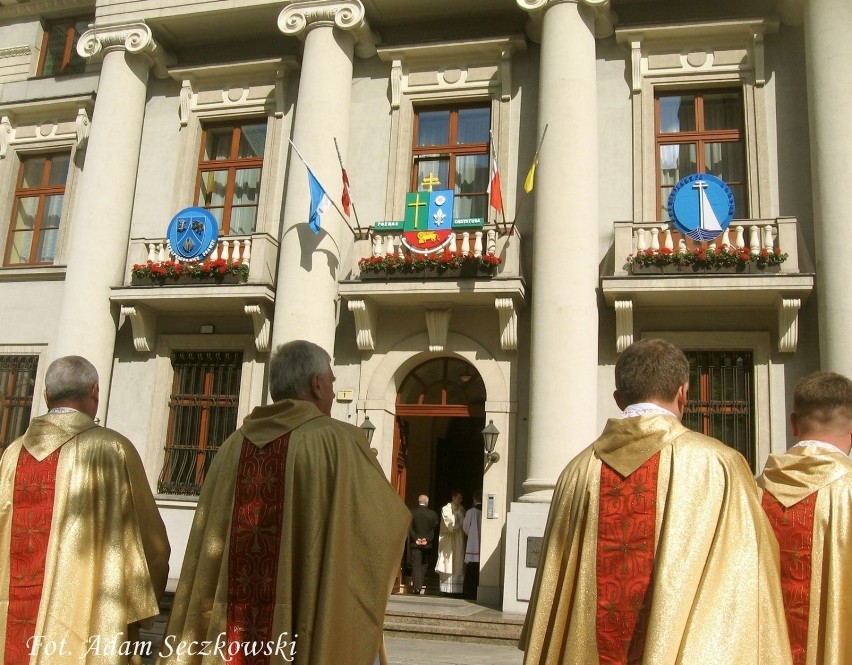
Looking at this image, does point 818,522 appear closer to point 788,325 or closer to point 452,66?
point 788,325

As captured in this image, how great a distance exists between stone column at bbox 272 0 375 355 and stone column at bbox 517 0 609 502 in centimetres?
303

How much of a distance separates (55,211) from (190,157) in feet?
9.63

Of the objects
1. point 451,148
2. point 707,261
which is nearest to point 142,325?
point 451,148

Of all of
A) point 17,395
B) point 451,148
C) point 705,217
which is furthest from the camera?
point 17,395

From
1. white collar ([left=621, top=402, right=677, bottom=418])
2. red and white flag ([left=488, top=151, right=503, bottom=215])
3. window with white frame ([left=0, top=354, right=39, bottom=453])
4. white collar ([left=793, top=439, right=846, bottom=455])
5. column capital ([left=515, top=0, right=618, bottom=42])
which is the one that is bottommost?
white collar ([left=793, top=439, right=846, bottom=455])

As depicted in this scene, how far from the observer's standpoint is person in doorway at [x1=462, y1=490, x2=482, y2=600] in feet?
42.4

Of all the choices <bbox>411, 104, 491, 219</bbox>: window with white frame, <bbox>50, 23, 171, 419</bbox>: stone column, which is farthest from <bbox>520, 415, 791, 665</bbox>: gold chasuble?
<bbox>50, 23, 171, 419</bbox>: stone column

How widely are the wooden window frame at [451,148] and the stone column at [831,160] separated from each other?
15.7 feet

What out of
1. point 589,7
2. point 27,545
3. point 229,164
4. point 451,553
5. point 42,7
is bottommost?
point 451,553

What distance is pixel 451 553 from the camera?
13.2 m

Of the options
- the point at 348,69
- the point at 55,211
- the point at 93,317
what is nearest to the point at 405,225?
the point at 348,69

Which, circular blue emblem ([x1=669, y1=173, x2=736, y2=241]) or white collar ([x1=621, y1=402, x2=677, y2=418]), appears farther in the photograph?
circular blue emblem ([x1=669, y1=173, x2=736, y2=241])

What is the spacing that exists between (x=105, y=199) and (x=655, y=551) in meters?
13.3

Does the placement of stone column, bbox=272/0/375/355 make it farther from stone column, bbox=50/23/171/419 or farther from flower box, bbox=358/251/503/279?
stone column, bbox=50/23/171/419
